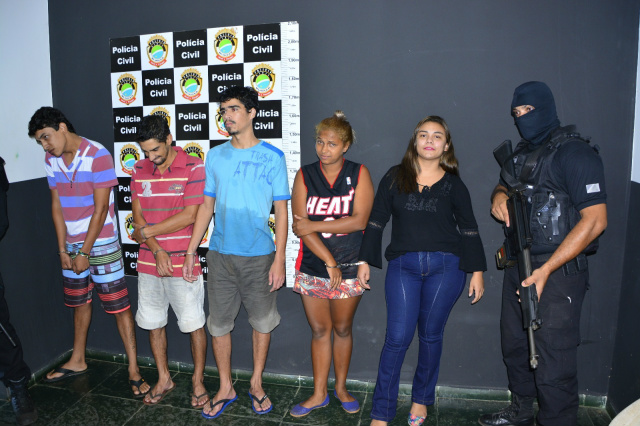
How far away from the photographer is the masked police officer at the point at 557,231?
6.40 feet

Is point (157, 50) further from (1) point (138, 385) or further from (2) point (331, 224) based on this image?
(1) point (138, 385)

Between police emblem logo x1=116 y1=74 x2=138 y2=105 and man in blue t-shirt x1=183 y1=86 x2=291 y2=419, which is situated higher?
police emblem logo x1=116 y1=74 x2=138 y2=105

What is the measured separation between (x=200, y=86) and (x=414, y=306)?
183 centimetres

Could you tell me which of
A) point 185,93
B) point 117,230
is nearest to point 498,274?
point 185,93

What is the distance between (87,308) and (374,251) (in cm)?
200

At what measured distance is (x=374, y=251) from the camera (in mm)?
2340

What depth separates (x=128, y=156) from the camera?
117 inches

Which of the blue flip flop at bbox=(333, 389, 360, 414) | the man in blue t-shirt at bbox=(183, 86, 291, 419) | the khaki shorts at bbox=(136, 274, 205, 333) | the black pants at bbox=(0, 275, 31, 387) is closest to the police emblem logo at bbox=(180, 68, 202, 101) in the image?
the man in blue t-shirt at bbox=(183, 86, 291, 419)

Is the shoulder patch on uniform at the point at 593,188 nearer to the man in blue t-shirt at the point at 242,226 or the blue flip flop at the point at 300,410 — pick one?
the man in blue t-shirt at the point at 242,226

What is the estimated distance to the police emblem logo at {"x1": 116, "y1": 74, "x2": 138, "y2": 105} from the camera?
2904 mm

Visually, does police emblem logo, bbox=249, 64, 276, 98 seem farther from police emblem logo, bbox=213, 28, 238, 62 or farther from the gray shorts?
the gray shorts

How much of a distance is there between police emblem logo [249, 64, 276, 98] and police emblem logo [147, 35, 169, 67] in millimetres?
615

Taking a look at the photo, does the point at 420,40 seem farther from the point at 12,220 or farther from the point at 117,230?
the point at 12,220

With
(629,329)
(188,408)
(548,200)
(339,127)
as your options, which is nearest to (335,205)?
(339,127)
